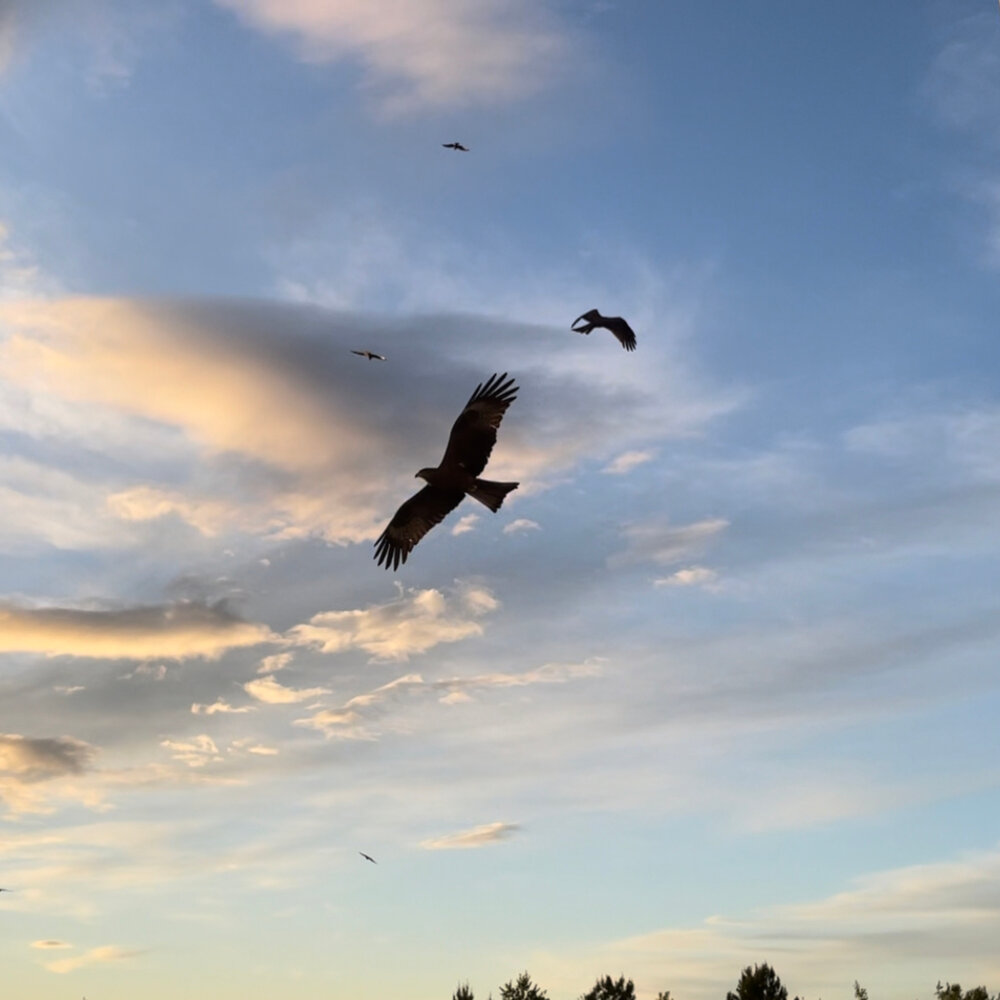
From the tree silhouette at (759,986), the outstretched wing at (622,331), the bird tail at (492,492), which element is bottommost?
the tree silhouette at (759,986)

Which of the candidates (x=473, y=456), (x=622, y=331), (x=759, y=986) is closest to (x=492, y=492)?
(x=473, y=456)

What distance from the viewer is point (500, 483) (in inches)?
1030

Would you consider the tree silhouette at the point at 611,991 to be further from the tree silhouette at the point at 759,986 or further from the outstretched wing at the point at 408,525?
the outstretched wing at the point at 408,525

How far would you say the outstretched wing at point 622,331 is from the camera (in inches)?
1173

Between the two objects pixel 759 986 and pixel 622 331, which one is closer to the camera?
pixel 622 331

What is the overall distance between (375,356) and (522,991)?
37286 millimetres

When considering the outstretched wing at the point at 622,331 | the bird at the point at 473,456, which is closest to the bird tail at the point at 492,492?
the bird at the point at 473,456

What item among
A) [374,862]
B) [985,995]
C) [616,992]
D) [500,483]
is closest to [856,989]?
[985,995]

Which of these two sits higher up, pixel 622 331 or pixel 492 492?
pixel 622 331

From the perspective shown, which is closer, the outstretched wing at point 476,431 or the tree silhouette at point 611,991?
the outstretched wing at point 476,431

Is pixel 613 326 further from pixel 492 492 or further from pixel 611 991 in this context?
pixel 611 991

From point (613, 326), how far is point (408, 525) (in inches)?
243

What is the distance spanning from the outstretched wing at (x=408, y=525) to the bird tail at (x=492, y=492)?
160 centimetres

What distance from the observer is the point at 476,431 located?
26.6 m
